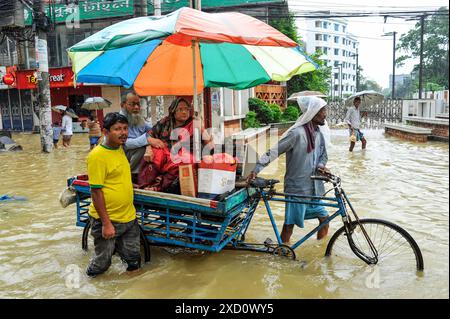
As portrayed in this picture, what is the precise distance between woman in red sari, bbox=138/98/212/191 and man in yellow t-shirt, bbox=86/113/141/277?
0.43 m

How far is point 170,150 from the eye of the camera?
444 centimetres

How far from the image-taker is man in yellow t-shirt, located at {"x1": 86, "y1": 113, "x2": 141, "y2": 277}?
11.8ft

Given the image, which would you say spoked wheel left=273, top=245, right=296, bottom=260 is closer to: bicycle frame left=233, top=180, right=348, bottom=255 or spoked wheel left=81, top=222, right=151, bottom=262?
bicycle frame left=233, top=180, right=348, bottom=255

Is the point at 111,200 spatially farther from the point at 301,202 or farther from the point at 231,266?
the point at 301,202

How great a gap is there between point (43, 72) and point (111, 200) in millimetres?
11347

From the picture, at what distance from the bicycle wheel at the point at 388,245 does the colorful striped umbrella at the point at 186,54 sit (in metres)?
1.85

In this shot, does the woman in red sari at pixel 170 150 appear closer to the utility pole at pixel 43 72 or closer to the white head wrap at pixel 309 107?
the white head wrap at pixel 309 107

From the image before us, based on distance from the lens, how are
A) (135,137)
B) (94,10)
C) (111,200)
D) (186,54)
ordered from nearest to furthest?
(111,200) < (135,137) < (186,54) < (94,10)

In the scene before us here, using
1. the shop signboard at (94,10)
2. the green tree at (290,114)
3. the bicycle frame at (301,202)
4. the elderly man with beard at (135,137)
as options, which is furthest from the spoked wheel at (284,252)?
the shop signboard at (94,10)

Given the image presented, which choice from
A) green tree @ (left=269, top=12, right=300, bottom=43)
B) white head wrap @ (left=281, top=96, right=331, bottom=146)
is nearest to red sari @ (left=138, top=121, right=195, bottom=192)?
white head wrap @ (left=281, top=96, right=331, bottom=146)

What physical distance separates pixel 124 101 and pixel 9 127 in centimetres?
2437

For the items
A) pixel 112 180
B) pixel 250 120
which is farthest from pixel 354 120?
pixel 112 180
